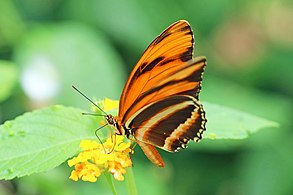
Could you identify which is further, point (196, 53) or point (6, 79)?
point (196, 53)

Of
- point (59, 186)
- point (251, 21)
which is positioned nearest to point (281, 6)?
point (251, 21)

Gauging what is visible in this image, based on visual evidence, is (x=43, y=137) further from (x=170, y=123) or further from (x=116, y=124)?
Result: (x=170, y=123)

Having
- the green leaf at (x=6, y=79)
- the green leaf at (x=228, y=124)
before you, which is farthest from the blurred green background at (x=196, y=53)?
the green leaf at (x=228, y=124)

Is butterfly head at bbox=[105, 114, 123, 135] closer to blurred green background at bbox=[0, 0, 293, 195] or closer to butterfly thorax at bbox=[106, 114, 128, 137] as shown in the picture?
butterfly thorax at bbox=[106, 114, 128, 137]

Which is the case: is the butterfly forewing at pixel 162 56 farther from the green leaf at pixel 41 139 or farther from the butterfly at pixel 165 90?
the green leaf at pixel 41 139

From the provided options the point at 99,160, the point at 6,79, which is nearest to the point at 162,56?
the point at 99,160

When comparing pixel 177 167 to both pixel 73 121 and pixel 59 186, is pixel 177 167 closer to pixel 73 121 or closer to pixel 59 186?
pixel 59 186
